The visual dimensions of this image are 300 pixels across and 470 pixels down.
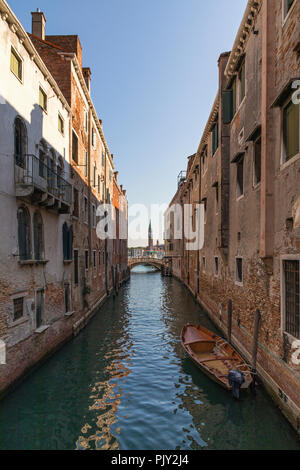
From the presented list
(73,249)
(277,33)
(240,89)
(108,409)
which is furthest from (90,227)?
(277,33)

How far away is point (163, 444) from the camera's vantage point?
6125 mm

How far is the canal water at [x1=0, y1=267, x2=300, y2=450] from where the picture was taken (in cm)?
618

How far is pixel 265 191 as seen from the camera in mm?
7816

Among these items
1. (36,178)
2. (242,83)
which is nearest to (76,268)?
(36,178)

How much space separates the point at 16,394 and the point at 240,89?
11.7 metres

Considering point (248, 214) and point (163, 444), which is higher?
point (248, 214)

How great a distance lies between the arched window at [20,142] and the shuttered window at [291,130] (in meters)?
6.73

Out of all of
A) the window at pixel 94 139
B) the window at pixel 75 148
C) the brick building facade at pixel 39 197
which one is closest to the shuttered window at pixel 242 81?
the brick building facade at pixel 39 197

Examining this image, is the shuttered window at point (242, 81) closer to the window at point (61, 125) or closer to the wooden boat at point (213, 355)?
the window at point (61, 125)

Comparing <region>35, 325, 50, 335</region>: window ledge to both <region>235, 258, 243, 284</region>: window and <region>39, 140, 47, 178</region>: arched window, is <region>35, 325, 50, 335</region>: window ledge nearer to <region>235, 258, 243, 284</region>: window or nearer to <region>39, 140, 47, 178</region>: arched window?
<region>39, 140, 47, 178</region>: arched window

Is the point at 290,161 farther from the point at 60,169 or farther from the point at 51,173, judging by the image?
the point at 60,169

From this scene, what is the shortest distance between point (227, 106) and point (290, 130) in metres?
6.14
